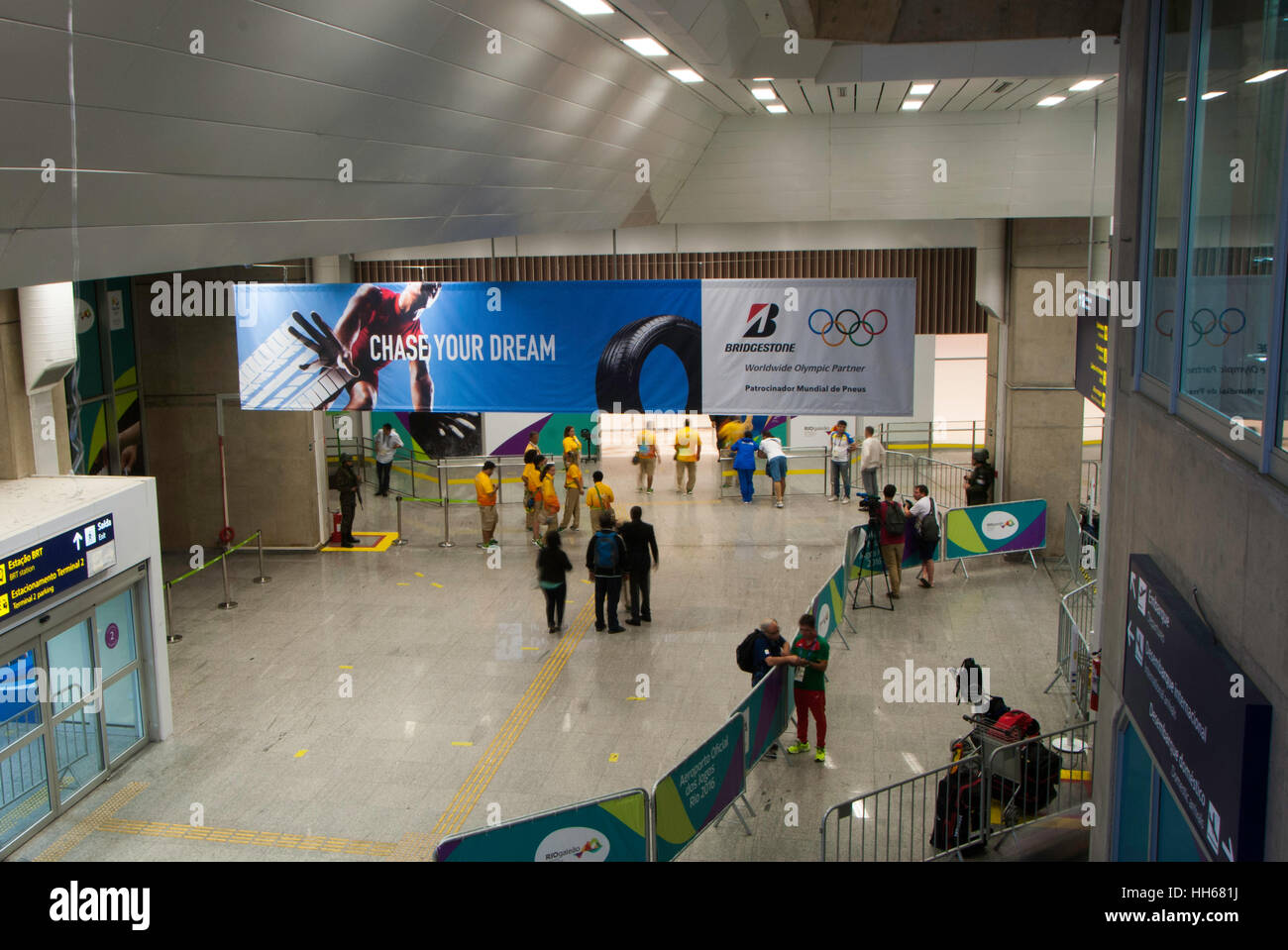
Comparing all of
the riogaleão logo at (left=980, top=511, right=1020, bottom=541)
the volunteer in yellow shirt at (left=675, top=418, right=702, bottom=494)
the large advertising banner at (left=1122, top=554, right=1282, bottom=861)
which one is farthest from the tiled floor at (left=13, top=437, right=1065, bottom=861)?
the large advertising banner at (left=1122, top=554, right=1282, bottom=861)

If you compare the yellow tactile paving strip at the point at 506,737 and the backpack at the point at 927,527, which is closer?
the yellow tactile paving strip at the point at 506,737

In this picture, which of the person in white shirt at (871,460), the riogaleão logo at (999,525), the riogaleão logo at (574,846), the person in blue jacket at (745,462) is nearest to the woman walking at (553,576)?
the riogaleão logo at (574,846)

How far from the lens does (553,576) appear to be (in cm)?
1330

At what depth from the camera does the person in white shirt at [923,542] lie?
1509 cm

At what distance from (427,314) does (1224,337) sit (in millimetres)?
9536

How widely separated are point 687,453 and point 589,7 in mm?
14495

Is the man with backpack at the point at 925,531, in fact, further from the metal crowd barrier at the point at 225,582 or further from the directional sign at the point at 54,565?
the directional sign at the point at 54,565

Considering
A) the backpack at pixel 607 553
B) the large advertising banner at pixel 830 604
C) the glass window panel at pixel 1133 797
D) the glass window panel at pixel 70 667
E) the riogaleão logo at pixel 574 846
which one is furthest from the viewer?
the backpack at pixel 607 553

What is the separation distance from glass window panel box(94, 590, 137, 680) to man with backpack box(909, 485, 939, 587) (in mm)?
9665

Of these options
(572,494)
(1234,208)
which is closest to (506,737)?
(1234,208)

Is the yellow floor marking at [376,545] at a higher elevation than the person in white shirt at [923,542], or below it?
below

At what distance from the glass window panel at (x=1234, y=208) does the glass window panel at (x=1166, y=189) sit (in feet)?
1.33

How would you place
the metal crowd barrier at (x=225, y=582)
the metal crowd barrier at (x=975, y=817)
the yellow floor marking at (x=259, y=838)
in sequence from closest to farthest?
1. the metal crowd barrier at (x=975, y=817)
2. the yellow floor marking at (x=259, y=838)
3. the metal crowd barrier at (x=225, y=582)

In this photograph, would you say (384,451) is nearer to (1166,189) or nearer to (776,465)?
(776,465)
